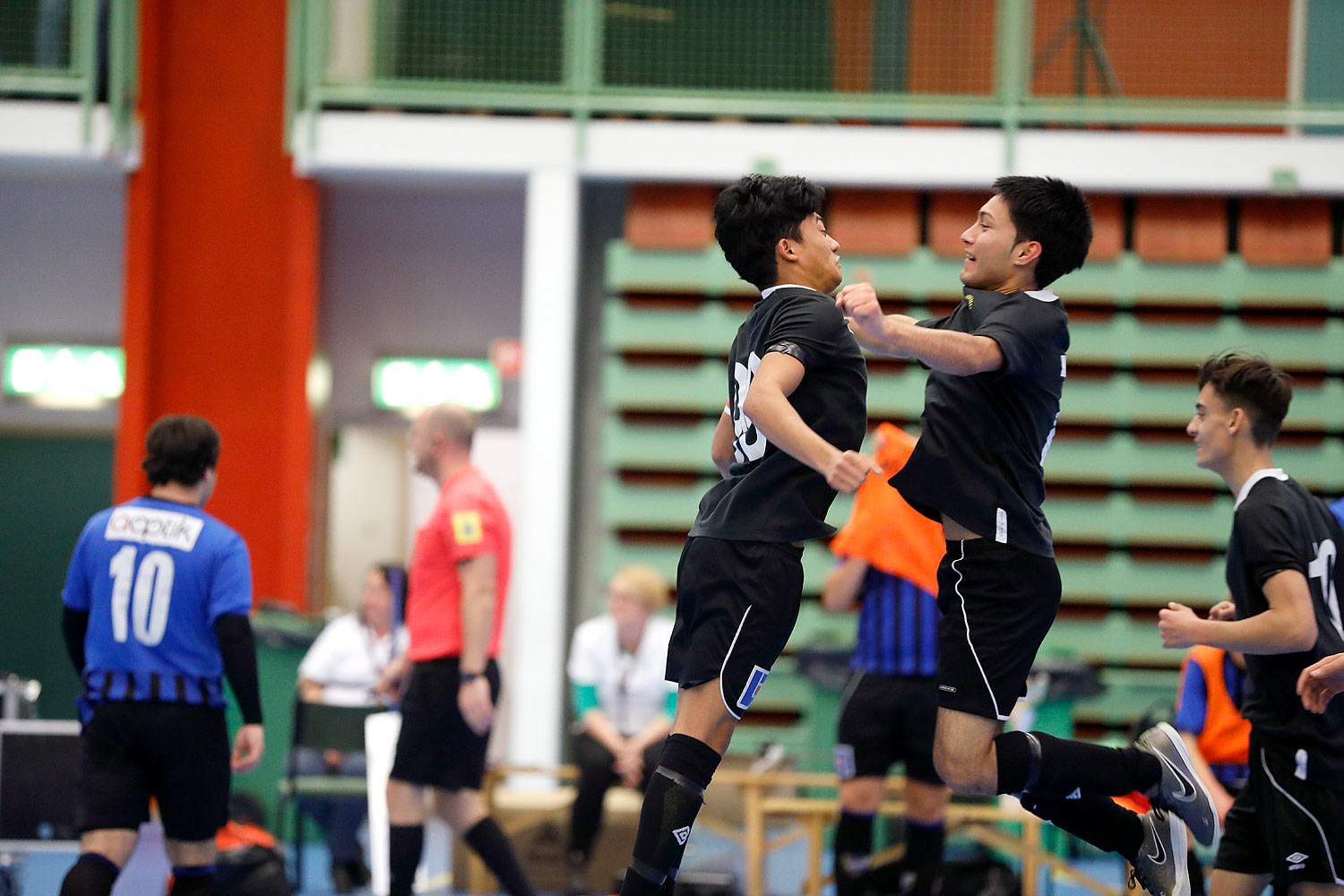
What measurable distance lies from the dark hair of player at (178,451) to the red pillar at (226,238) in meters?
4.37

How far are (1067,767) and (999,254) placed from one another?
3.87 feet

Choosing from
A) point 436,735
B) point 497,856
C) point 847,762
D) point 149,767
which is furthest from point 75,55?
point 847,762

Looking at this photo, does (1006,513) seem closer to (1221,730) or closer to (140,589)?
(1221,730)

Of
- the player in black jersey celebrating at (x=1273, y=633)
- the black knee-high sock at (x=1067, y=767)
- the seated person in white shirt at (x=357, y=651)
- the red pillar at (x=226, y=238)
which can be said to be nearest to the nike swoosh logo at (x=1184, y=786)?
the black knee-high sock at (x=1067, y=767)

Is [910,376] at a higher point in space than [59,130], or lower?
lower

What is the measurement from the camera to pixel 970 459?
3047 mm

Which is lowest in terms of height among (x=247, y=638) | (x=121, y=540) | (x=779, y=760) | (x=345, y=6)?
(x=779, y=760)

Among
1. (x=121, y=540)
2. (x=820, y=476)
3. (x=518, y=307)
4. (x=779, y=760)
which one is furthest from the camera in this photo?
(x=518, y=307)

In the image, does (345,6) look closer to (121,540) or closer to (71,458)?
(71,458)

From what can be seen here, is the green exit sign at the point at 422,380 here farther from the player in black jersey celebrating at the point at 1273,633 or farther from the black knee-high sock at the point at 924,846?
the player in black jersey celebrating at the point at 1273,633

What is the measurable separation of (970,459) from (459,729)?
6.98ft

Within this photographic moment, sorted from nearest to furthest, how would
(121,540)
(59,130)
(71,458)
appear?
(121,540)
(59,130)
(71,458)

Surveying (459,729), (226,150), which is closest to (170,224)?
(226,150)

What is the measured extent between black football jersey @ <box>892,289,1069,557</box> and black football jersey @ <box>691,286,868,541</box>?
0.60 feet
